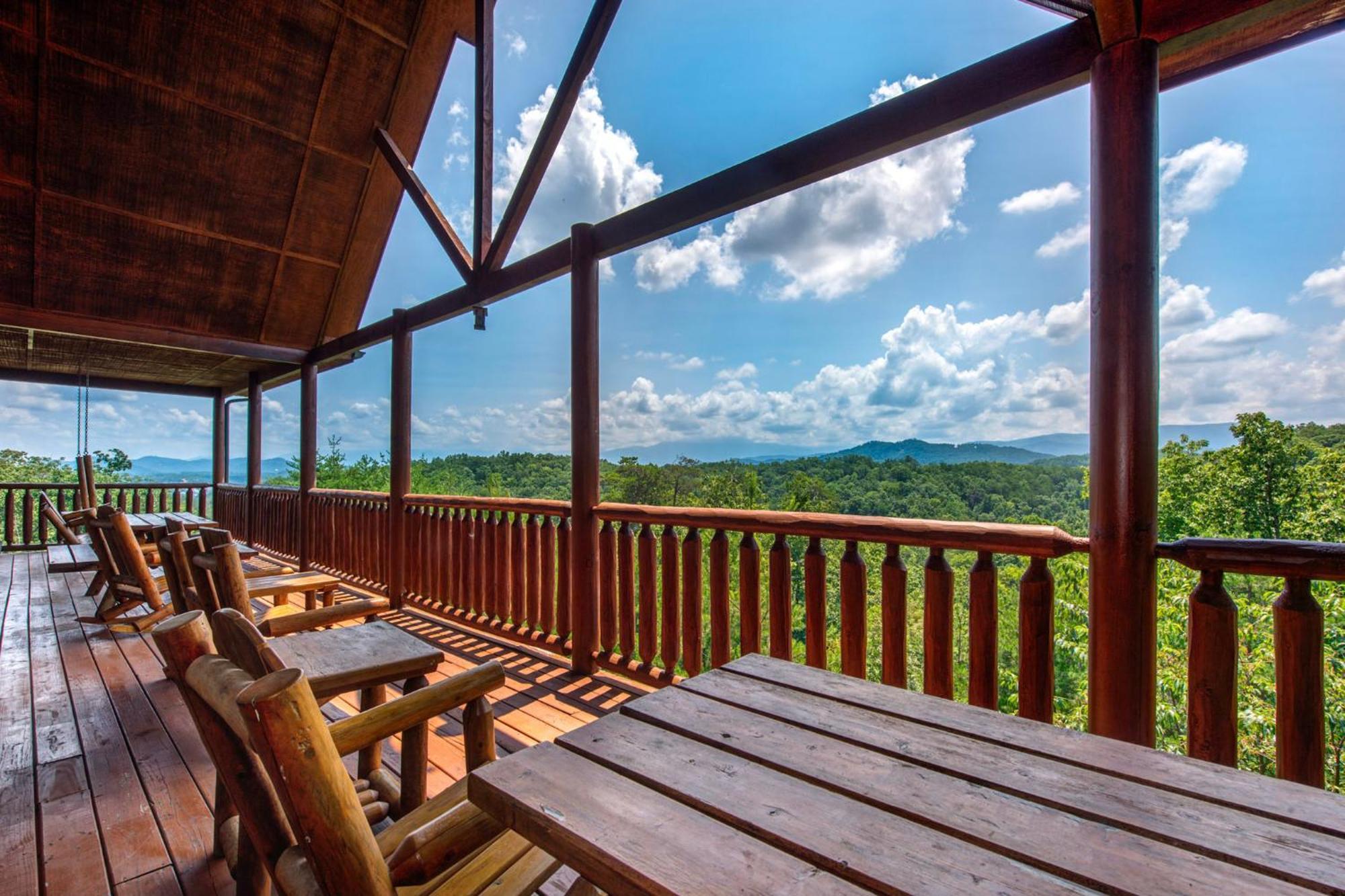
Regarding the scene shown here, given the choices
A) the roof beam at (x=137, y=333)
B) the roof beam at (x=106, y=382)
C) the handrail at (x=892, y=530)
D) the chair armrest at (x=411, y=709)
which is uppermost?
the roof beam at (x=137, y=333)

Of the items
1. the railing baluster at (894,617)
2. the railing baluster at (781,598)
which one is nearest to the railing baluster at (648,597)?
the railing baluster at (781,598)

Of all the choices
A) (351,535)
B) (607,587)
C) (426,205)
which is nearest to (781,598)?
(607,587)

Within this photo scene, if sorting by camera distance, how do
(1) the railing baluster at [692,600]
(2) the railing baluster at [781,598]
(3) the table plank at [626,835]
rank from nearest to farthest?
(3) the table plank at [626,835], (2) the railing baluster at [781,598], (1) the railing baluster at [692,600]

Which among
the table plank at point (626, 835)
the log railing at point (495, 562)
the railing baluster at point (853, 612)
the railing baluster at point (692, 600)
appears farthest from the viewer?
the log railing at point (495, 562)

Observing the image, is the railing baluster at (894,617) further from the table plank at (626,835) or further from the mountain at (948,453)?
the mountain at (948,453)

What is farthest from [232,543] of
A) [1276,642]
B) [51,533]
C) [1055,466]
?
[1055,466]

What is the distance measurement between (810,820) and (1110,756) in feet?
1.90

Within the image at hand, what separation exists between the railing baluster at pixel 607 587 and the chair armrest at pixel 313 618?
1.20 meters

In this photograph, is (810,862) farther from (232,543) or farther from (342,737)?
(232,543)

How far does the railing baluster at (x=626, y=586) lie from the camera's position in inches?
120

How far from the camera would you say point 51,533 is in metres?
8.62

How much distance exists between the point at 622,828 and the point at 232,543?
1775mm

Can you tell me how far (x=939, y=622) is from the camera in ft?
6.76

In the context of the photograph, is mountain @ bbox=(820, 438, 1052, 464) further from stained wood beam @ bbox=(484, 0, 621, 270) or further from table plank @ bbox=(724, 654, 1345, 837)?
table plank @ bbox=(724, 654, 1345, 837)
